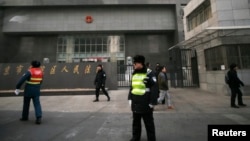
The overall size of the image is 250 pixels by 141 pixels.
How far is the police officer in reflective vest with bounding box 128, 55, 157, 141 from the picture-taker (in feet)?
13.3

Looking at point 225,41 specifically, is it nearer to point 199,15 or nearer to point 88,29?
point 199,15

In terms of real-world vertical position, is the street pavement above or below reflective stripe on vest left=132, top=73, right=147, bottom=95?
below

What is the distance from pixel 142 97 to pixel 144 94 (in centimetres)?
8

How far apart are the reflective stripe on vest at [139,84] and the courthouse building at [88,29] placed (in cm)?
2507

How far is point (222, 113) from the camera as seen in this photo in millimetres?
6926

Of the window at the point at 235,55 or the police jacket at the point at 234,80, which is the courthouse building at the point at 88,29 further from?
the police jacket at the point at 234,80

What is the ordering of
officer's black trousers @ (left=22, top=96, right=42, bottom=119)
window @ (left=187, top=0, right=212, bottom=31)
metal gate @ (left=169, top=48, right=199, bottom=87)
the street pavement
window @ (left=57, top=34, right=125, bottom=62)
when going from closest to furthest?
the street pavement < officer's black trousers @ (left=22, top=96, right=42, bottom=119) < window @ (left=187, top=0, right=212, bottom=31) < metal gate @ (left=169, top=48, right=199, bottom=87) < window @ (left=57, top=34, right=125, bottom=62)

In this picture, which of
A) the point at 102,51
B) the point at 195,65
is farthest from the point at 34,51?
the point at 195,65

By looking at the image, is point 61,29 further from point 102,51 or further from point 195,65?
point 195,65

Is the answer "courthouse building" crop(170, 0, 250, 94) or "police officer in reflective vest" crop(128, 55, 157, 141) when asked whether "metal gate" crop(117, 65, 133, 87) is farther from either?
"police officer in reflective vest" crop(128, 55, 157, 141)

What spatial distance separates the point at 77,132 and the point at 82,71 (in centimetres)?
991

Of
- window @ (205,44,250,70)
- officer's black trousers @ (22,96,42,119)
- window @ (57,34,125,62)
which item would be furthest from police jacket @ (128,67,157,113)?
window @ (57,34,125,62)

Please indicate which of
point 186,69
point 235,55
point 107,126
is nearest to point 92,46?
point 186,69

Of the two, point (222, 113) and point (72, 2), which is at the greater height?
point (72, 2)
